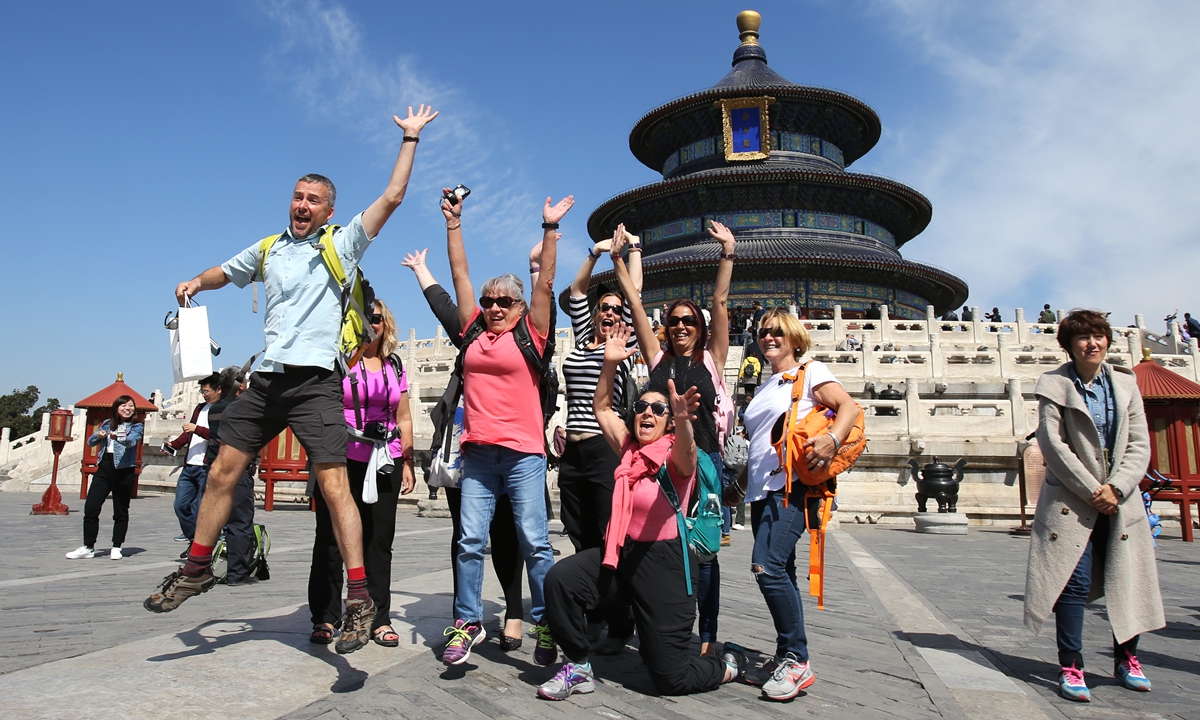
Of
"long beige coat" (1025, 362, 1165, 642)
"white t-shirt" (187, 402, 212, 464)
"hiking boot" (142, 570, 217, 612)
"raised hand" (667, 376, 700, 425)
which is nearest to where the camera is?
"hiking boot" (142, 570, 217, 612)

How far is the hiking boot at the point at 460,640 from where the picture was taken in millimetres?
3145

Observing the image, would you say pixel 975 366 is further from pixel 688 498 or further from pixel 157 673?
pixel 157 673

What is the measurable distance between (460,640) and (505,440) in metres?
0.85

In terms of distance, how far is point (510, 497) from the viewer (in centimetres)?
361

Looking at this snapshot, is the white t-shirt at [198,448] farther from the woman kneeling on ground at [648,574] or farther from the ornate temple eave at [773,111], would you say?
the ornate temple eave at [773,111]

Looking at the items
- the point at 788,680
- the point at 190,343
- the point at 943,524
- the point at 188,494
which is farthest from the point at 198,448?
the point at 943,524

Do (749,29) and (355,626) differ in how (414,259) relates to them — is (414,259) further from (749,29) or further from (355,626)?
(749,29)

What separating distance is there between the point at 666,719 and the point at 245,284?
253 cm

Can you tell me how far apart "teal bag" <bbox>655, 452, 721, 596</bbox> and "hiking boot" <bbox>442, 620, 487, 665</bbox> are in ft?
3.05

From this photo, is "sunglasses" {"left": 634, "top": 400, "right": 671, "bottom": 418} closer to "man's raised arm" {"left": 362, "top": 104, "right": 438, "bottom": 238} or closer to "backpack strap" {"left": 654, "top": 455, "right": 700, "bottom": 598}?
"backpack strap" {"left": 654, "top": 455, "right": 700, "bottom": 598}

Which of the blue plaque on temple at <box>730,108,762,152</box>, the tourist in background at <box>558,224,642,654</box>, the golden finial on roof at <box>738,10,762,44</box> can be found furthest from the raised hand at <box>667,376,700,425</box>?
the golden finial on roof at <box>738,10,762,44</box>

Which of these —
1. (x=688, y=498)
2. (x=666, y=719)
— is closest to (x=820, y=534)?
(x=688, y=498)

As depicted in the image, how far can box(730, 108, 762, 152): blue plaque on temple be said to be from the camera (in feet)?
106

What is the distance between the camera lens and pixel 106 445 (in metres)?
7.14
